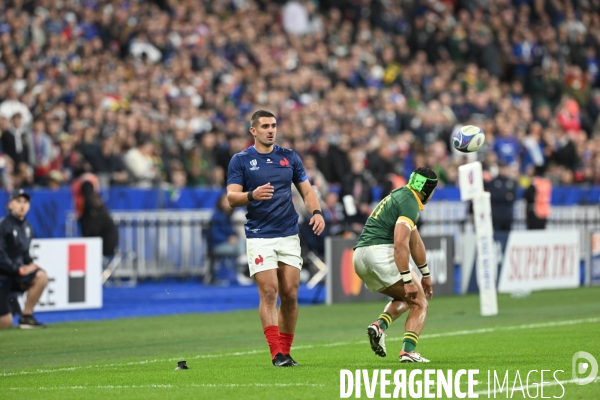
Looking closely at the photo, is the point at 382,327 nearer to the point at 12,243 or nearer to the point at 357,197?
the point at 12,243

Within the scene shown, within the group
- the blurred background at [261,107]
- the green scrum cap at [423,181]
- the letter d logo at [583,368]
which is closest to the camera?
the letter d logo at [583,368]

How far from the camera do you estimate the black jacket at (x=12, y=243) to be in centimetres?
1636

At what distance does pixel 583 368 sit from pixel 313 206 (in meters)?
2.92

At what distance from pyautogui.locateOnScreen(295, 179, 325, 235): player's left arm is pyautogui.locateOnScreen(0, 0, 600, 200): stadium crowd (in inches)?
441

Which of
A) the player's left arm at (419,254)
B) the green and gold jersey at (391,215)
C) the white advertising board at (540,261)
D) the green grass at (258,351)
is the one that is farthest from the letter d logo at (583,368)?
the white advertising board at (540,261)

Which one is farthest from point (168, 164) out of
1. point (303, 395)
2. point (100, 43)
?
point (303, 395)

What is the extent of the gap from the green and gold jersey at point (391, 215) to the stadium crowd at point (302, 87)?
1097cm

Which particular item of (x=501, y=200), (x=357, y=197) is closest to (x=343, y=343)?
(x=357, y=197)

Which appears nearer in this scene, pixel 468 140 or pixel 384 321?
pixel 384 321

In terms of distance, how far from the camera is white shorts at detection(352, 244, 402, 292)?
11391 millimetres

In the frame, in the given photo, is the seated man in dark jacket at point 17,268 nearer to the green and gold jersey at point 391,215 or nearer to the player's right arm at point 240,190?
the player's right arm at point 240,190

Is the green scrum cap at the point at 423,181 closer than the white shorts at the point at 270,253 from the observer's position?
No

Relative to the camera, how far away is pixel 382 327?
441 inches

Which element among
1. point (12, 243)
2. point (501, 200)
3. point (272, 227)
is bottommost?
point (12, 243)
